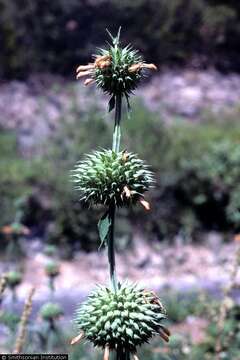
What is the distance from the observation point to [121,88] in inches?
50.4

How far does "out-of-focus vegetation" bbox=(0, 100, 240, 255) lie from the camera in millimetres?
7836

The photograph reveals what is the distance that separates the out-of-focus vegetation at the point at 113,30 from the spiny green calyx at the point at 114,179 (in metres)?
10.6

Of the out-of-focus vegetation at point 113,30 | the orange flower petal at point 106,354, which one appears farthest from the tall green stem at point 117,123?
the out-of-focus vegetation at point 113,30

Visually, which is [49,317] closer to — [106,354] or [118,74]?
Result: [106,354]

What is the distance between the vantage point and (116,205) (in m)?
1.33

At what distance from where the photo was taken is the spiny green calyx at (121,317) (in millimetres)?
1259

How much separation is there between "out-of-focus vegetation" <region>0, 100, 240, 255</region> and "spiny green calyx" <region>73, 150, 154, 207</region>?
6.19 m

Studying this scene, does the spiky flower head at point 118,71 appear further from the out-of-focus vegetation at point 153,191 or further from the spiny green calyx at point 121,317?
the out-of-focus vegetation at point 153,191

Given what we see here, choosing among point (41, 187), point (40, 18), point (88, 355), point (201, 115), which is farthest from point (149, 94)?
point (88, 355)

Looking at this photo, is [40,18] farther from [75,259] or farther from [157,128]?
[75,259]

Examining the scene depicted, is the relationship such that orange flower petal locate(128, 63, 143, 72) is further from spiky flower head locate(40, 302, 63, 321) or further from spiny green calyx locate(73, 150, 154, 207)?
spiky flower head locate(40, 302, 63, 321)

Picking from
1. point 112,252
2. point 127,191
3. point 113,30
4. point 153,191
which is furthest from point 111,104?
point 113,30

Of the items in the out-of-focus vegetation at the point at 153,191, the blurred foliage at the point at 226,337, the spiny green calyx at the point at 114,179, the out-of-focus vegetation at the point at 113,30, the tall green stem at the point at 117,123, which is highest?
the out-of-focus vegetation at the point at 113,30

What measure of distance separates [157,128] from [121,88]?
7.59m
